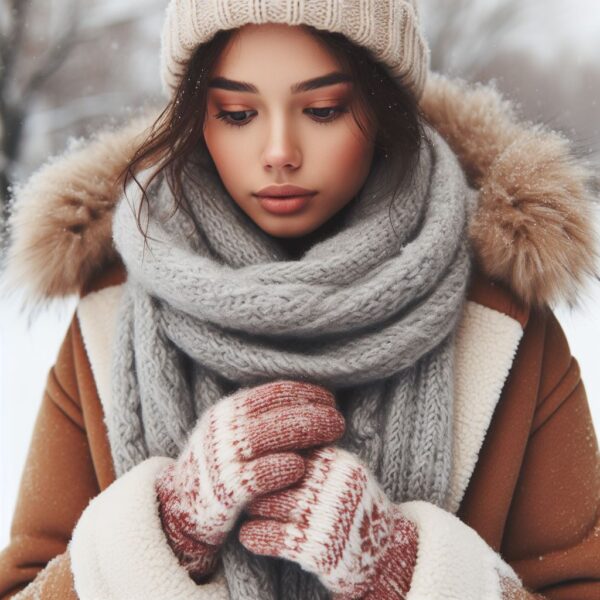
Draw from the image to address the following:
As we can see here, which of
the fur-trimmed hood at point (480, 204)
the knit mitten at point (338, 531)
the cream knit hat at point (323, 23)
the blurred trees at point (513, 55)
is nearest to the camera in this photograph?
the knit mitten at point (338, 531)

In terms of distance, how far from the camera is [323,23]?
857mm

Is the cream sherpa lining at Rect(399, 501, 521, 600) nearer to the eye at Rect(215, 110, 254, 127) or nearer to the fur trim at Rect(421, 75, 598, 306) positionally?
the fur trim at Rect(421, 75, 598, 306)

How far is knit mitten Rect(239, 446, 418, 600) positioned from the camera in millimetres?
752

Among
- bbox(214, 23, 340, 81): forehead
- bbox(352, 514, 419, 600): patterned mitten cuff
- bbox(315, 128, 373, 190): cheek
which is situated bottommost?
bbox(352, 514, 419, 600): patterned mitten cuff

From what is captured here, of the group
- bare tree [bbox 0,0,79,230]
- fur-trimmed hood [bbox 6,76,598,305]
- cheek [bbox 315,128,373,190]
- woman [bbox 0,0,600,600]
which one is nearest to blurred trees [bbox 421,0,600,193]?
bare tree [bbox 0,0,79,230]

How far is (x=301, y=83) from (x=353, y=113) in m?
0.08

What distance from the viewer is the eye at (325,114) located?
2.97 ft

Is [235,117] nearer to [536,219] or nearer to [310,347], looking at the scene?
[310,347]

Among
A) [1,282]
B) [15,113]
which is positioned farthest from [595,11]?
[1,282]

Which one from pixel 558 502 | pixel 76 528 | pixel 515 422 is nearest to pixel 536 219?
pixel 515 422

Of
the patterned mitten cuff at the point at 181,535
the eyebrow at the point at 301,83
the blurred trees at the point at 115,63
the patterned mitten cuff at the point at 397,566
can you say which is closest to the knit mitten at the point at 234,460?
the patterned mitten cuff at the point at 181,535

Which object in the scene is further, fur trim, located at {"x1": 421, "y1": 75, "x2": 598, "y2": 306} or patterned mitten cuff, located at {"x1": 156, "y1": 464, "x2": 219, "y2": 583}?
fur trim, located at {"x1": 421, "y1": 75, "x2": 598, "y2": 306}

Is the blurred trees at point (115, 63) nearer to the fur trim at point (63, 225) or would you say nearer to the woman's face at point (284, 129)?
the fur trim at point (63, 225)

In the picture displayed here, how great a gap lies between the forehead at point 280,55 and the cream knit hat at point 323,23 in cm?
2
